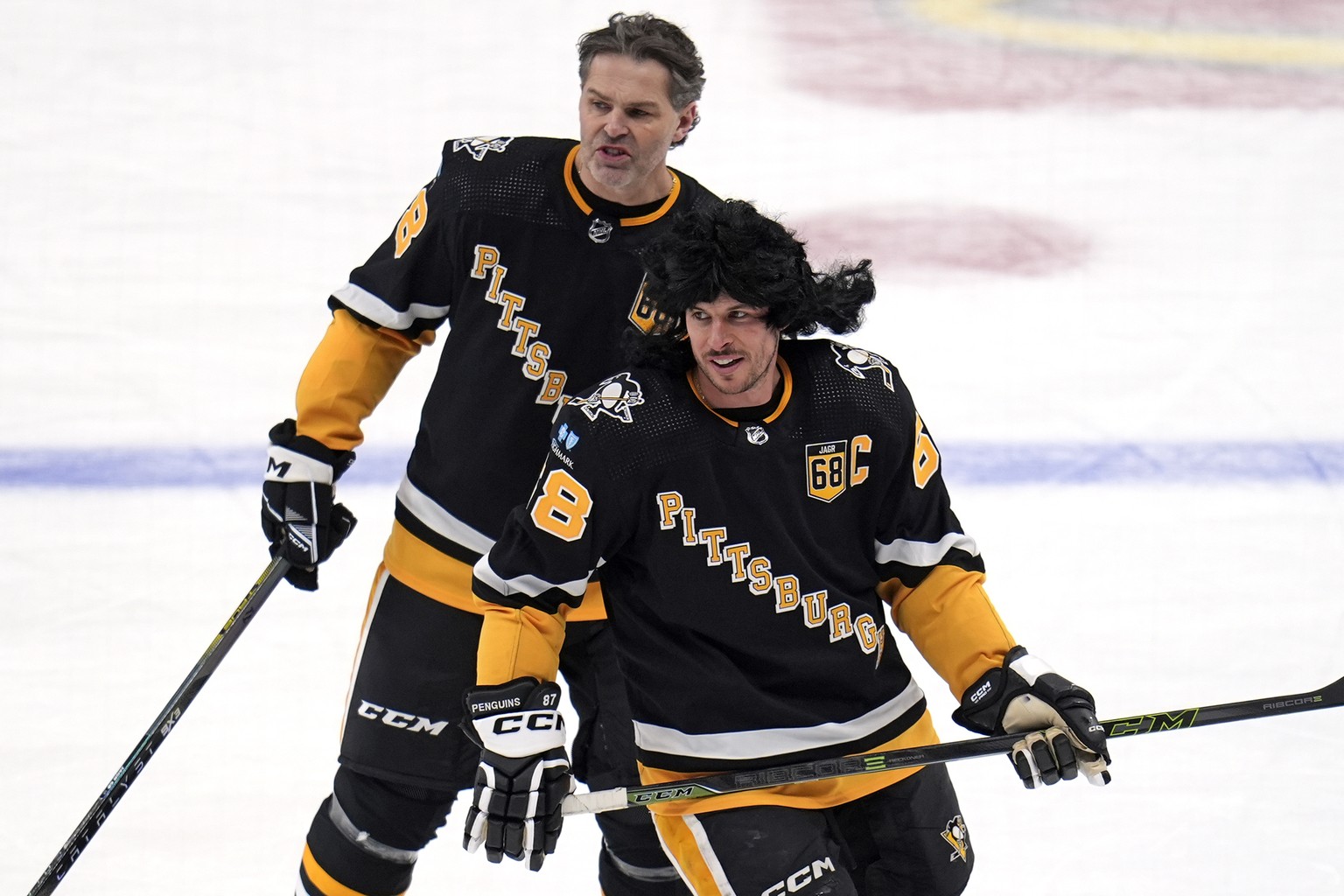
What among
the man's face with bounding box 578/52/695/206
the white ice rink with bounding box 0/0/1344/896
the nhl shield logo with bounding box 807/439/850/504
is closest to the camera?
the nhl shield logo with bounding box 807/439/850/504

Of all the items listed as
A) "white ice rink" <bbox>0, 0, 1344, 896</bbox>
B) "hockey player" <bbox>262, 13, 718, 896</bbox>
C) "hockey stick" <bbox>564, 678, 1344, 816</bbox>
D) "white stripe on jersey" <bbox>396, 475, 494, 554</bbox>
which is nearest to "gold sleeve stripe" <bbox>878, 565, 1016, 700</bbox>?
"hockey stick" <bbox>564, 678, 1344, 816</bbox>

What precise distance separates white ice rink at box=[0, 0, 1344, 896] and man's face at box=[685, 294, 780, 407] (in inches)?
50.0

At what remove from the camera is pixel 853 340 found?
5086mm

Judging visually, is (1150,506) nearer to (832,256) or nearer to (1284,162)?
(832,256)

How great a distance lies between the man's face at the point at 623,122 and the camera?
9.11 feet

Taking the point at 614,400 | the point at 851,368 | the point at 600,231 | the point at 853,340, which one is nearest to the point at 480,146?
the point at 600,231

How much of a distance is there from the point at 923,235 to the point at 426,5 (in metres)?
2.45

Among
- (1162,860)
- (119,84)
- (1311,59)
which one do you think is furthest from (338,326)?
(1311,59)

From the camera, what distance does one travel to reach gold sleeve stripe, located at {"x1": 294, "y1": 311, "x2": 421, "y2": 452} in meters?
2.93

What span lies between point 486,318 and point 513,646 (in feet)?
1.86

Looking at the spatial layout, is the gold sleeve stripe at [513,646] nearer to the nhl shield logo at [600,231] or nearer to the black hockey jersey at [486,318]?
the black hockey jersey at [486,318]

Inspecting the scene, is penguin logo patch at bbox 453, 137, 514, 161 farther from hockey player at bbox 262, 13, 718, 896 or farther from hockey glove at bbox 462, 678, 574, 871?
hockey glove at bbox 462, 678, 574, 871

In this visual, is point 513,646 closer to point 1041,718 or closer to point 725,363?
point 725,363

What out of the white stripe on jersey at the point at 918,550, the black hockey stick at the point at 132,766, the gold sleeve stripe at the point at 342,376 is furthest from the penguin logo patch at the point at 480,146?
the white stripe on jersey at the point at 918,550
